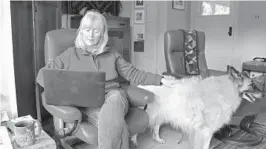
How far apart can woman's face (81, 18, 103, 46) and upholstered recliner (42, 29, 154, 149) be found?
0.78 feet

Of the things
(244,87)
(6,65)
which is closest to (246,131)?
(244,87)

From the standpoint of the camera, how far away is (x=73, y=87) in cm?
130

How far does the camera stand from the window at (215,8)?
4.22m

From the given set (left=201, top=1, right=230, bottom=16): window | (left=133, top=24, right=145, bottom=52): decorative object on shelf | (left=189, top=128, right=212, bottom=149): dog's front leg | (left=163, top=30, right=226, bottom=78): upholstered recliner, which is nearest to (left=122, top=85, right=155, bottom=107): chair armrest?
(left=189, top=128, right=212, bottom=149): dog's front leg

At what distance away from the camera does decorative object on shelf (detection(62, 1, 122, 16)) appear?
3945 millimetres

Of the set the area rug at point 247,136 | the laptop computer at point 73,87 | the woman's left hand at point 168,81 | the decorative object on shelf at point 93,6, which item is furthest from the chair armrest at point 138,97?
the decorative object on shelf at point 93,6

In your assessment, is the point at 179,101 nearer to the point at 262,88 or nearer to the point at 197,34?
the point at 262,88

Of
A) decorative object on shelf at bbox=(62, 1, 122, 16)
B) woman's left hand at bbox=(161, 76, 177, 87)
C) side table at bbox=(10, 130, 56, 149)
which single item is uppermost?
decorative object on shelf at bbox=(62, 1, 122, 16)

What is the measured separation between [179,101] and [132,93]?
33 centimetres

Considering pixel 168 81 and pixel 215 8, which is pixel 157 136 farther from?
pixel 215 8

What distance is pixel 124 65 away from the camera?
1766 mm

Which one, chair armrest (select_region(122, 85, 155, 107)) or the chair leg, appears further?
the chair leg

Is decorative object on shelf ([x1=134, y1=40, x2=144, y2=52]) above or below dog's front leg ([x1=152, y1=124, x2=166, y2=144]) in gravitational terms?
above

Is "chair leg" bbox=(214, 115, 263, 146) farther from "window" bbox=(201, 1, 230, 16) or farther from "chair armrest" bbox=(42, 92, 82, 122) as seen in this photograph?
"window" bbox=(201, 1, 230, 16)
